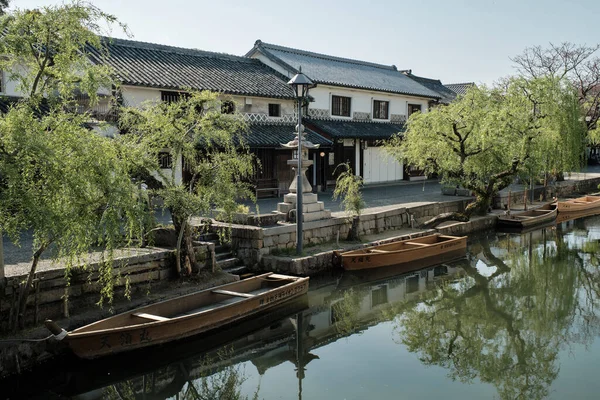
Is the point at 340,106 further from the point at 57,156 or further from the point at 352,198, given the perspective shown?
the point at 57,156

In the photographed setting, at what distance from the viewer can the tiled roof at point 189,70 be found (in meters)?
19.5

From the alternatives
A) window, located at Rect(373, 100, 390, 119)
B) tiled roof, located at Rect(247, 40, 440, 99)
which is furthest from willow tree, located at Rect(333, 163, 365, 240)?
window, located at Rect(373, 100, 390, 119)

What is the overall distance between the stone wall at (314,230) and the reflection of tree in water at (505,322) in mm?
2930

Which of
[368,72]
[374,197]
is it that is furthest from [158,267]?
[368,72]

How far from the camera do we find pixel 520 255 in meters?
17.5

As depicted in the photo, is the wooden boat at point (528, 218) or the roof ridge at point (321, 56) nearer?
the wooden boat at point (528, 218)

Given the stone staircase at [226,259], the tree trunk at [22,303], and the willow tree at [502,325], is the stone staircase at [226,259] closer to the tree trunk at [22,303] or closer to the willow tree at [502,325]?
the willow tree at [502,325]

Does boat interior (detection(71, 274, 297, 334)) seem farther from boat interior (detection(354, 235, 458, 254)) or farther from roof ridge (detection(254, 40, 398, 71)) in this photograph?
roof ridge (detection(254, 40, 398, 71))

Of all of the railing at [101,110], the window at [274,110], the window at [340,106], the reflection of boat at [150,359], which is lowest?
the reflection of boat at [150,359]

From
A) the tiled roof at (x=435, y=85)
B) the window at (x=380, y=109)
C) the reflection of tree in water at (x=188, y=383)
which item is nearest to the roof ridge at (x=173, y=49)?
the window at (x=380, y=109)

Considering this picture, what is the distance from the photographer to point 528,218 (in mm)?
21703

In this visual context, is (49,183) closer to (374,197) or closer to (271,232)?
(271,232)

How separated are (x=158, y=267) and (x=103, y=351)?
2.79 m

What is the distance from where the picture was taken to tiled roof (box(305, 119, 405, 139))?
2514cm
